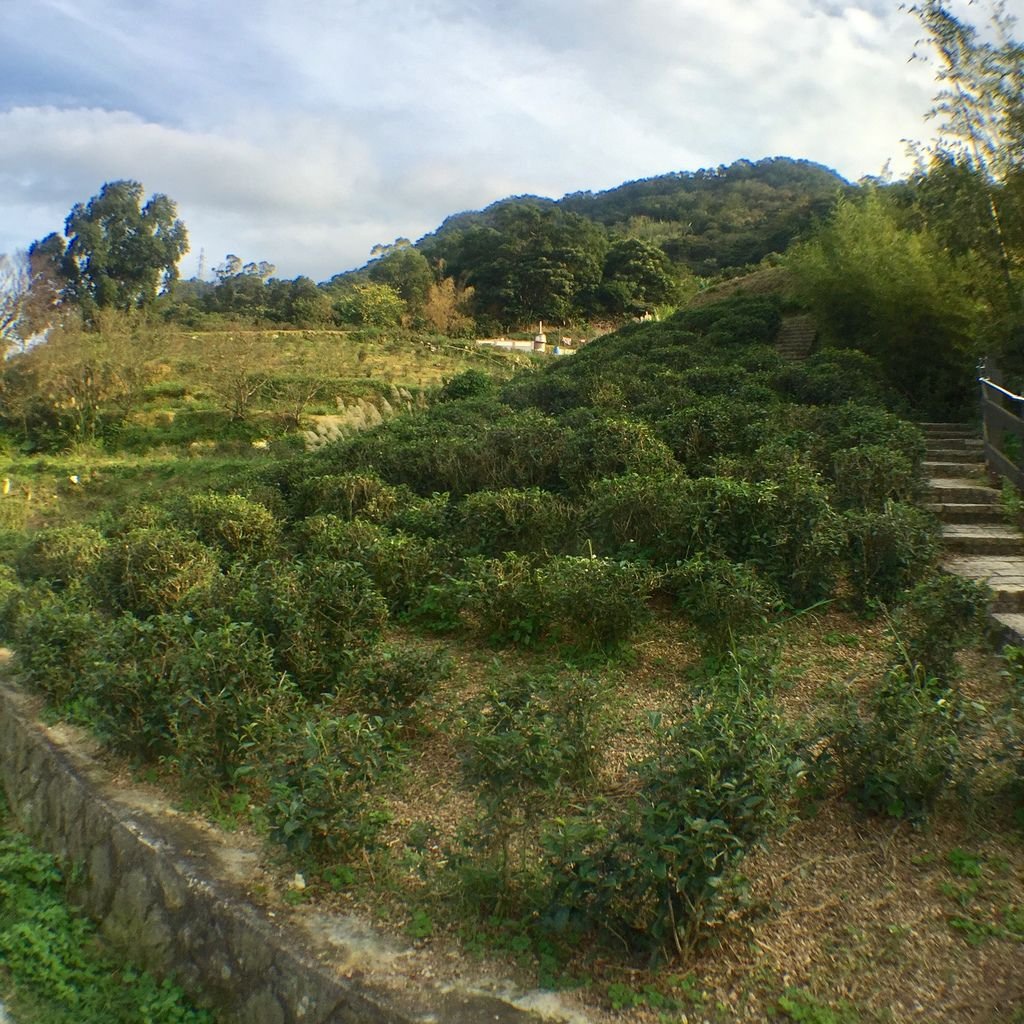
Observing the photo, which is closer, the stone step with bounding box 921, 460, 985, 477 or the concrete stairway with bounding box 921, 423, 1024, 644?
the concrete stairway with bounding box 921, 423, 1024, 644

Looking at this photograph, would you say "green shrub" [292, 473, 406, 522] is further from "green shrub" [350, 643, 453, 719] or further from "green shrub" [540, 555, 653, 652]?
"green shrub" [350, 643, 453, 719]

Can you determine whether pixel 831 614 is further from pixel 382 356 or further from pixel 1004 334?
pixel 382 356

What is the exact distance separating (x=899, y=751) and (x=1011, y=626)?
6.67 ft

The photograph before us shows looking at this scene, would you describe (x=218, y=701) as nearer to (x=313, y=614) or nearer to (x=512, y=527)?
(x=313, y=614)

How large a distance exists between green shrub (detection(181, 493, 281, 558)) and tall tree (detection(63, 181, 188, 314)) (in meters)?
30.1

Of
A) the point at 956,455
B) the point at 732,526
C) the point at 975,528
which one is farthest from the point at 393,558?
the point at 956,455

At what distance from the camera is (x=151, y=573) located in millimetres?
5359

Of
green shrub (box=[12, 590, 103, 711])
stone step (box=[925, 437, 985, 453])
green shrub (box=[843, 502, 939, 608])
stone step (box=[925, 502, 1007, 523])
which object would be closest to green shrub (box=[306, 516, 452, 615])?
green shrub (box=[12, 590, 103, 711])

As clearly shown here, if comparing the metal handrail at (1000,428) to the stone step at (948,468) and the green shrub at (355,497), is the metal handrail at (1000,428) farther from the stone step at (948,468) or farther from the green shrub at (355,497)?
the green shrub at (355,497)

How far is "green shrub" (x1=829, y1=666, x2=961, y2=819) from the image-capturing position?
9.91 feet

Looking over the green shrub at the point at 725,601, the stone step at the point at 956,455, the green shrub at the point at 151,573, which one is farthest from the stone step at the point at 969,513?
the green shrub at the point at 151,573

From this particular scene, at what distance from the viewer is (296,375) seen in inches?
899

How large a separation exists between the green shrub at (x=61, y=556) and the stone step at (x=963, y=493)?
5.99 meters

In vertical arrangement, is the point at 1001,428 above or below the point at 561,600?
above
